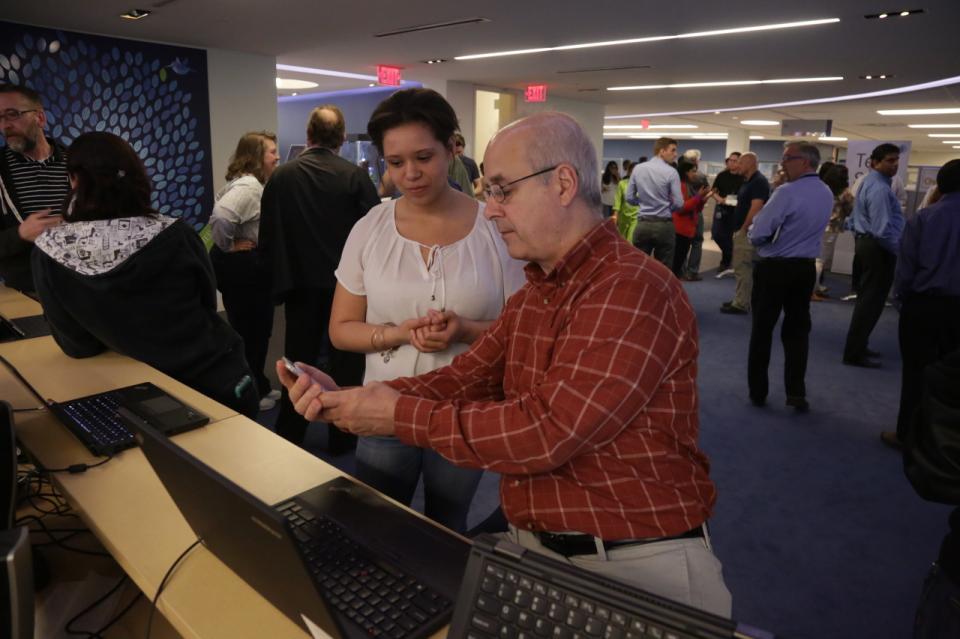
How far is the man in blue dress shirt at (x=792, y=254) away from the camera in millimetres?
3658

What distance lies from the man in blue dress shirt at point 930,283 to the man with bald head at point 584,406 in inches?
110

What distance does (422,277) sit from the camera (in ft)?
5.25

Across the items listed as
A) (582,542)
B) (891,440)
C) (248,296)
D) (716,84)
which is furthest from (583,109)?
(582,542)

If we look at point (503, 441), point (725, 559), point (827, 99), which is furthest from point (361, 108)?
point (503, 441)

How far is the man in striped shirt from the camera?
8.16 feet

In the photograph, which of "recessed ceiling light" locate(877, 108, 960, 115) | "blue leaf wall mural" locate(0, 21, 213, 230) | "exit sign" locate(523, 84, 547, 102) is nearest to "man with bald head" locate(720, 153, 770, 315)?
"exit sign" locate(523, 84, 547, 102)

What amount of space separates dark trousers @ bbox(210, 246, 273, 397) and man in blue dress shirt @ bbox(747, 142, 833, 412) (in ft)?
9.77

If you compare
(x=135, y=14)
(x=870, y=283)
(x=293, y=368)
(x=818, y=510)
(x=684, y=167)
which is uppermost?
(x=135, y=14)

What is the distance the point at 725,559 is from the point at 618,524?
1796 millimetres

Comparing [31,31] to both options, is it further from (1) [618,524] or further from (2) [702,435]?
(1) [618,524]

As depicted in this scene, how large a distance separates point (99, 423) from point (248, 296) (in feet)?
7.43

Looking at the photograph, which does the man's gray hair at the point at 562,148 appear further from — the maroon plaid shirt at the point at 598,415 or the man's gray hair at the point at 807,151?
the man's gray hair at the point at 807,151

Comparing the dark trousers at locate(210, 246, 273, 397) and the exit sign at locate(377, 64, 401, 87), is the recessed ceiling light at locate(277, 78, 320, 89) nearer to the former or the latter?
the exit sign at locate(377, 64, 401, 87)

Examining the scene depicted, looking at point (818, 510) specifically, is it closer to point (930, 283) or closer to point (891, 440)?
point (891, 440)
